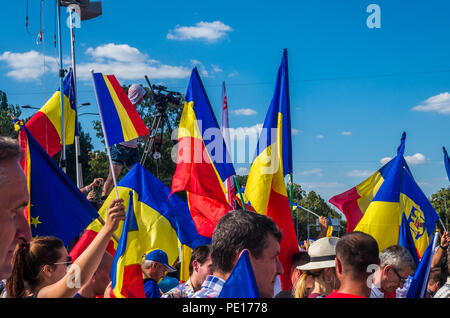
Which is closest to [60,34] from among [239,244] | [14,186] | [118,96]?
[118,96]

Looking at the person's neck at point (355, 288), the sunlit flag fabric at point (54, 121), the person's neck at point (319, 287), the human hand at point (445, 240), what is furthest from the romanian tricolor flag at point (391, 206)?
the sunlit flag fabric at point (54, 121)

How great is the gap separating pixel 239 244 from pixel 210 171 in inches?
152

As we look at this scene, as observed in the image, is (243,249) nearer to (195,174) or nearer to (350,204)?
(195,174)

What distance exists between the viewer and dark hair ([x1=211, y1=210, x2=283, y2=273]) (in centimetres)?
271

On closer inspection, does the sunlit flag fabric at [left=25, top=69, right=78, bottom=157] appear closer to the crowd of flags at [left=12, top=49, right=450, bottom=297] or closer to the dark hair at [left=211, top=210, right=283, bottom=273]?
the crowd of flags at [left=12, top=49, right=450, bottom=297]

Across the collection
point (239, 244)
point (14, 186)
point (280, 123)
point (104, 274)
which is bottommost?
point (104, 274)

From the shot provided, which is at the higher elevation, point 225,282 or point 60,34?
point 60,34

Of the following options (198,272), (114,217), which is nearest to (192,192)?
(198,272)

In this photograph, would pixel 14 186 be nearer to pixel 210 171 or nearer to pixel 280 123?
pixel 210 171

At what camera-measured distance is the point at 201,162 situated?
21.7 ft

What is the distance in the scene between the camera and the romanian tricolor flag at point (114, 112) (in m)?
5.76

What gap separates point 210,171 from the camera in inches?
259
